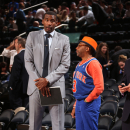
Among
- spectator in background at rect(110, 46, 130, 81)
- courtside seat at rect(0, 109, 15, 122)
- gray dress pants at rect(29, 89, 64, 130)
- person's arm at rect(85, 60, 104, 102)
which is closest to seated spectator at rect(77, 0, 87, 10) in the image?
spectator in background at rect(110, 46, 130, 81)

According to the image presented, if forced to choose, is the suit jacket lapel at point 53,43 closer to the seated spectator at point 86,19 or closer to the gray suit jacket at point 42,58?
the gray suit jacket at point 42,58

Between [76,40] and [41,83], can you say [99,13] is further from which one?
[41,83]

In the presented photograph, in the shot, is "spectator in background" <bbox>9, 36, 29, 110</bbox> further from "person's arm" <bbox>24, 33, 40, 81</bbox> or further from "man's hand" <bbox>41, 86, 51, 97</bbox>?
"man's hand" <bbox>41, 86, 51, 97</bbox>

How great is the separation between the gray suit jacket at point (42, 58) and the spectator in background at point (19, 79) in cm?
144

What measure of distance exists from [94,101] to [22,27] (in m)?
7.00

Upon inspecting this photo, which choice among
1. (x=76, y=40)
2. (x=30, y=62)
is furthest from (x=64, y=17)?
(x=30, y=62)

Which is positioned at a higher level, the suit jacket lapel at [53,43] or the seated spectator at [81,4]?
the seated spectator at [81,4]

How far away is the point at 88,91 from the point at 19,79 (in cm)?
191

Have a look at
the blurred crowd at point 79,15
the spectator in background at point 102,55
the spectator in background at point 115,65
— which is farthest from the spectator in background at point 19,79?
the blurred crowd at point 79,15

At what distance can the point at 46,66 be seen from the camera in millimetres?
2289

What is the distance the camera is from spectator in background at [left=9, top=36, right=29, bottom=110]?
148 inches

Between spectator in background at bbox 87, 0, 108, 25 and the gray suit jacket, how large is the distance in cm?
538

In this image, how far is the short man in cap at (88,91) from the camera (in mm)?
2180

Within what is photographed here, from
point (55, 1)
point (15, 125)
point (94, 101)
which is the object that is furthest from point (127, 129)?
point (55, 1)
